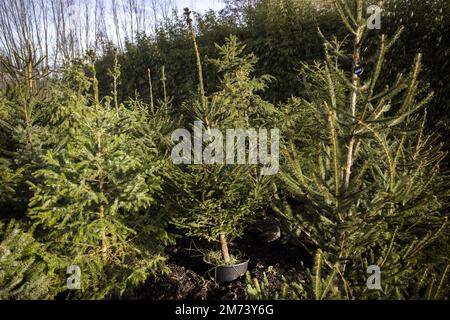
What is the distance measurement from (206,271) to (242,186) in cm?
129

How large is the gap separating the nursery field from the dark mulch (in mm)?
23

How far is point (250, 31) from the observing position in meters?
7.82

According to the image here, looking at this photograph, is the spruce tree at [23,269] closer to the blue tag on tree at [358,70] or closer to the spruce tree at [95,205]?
the spruce tree at [95,205]

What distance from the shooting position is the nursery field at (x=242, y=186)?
193 centimetres

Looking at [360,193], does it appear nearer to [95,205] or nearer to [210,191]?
[210,191]

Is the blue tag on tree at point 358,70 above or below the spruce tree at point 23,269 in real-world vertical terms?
above

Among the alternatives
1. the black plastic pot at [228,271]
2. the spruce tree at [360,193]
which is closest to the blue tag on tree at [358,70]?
the spruce tree at [360,193]

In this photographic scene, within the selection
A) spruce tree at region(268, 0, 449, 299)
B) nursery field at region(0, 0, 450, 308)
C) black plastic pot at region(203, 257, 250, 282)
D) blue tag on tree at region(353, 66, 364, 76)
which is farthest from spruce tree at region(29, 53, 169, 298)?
blue tag on tree at region(353, 66, 364, 76)

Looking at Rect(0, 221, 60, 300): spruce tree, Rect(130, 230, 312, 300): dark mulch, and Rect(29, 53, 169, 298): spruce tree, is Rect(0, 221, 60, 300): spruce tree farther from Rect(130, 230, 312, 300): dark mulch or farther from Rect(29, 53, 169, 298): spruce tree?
Rect(130, 230, 312, 300): dark mulch

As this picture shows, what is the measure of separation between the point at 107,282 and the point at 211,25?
27.2ft

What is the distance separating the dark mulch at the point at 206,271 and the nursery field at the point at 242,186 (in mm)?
23

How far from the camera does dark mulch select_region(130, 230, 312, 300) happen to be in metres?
3.49
